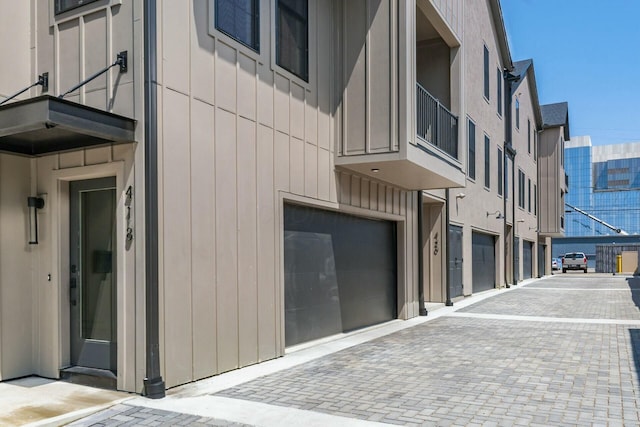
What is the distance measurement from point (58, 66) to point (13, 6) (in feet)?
3.04

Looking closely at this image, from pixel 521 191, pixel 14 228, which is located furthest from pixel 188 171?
pixel 521 191

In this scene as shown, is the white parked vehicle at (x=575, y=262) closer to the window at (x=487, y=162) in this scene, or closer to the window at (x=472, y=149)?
the window at (x=487, y=162)

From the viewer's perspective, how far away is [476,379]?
6789 mm

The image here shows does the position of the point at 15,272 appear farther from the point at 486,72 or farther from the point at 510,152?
the point at 510,152

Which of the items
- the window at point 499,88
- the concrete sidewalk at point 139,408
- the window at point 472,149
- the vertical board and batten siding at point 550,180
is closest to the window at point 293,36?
the concrete sidewalk at point 139,408

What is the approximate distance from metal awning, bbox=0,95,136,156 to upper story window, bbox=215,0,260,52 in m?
2.04

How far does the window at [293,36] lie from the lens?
8.27 metres

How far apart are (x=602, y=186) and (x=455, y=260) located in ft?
371

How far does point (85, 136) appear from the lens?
597 centimetres

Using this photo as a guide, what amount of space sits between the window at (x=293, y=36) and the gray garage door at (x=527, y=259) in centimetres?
2357

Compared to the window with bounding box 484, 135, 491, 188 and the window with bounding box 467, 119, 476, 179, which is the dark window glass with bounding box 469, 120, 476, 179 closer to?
the window with bounding box 467, 119, 476, 179

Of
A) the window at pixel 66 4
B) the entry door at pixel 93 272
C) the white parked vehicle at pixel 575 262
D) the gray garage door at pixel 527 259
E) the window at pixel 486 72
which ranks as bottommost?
the white parked vehicle at pixel 575 262

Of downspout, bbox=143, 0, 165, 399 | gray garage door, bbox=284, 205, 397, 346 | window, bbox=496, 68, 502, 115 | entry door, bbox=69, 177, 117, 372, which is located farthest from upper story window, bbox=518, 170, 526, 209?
downspout, bbox=143, 0, 165, 399

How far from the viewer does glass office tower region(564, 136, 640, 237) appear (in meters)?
98.7
